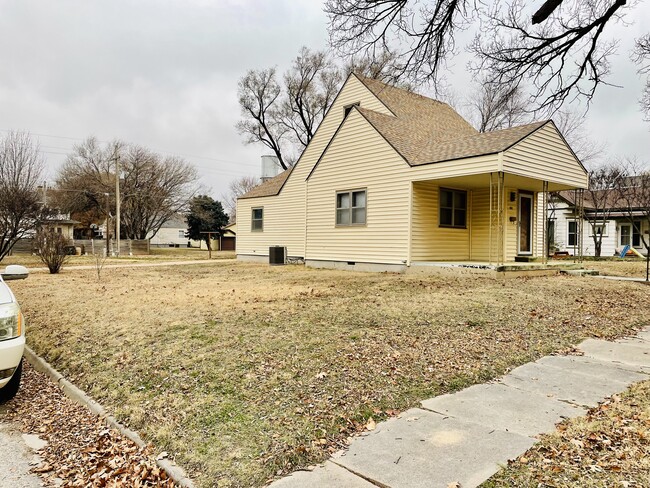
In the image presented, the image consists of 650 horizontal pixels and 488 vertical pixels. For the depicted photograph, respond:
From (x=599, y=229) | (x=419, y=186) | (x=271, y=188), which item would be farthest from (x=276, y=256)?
(x=599, y=229)

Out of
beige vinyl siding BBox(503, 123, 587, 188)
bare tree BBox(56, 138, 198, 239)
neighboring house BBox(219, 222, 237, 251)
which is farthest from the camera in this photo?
neighboring house BBox(219, 222, 237, 251)

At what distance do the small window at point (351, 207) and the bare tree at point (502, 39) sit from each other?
19.8 ft

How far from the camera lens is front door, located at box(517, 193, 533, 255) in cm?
1482

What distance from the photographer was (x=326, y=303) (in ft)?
25.1

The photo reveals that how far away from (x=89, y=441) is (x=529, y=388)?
3909 millimetres

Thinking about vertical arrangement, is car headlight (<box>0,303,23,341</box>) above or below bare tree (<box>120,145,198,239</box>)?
below

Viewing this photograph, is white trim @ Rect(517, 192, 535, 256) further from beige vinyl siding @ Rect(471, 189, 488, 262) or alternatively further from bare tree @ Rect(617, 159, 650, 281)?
bare tree @ Rect(617, 159, 650, 281)

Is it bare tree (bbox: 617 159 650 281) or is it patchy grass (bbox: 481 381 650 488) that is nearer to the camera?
patchy grass (bbox: 481 381 650 488)

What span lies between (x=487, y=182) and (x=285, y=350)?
419 inches

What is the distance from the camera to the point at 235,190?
69.2 metres

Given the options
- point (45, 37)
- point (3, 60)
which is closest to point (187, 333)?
point (45, 37)

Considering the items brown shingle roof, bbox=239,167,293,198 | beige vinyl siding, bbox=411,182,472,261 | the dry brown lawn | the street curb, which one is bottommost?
the street curb

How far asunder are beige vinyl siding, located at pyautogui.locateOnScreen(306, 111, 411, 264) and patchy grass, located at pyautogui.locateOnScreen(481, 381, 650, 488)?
10.0m

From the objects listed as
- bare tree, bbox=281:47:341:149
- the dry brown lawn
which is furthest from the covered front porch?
bare tree, bbox=281:47:341:149
